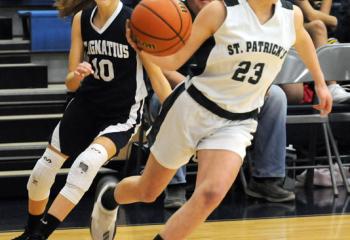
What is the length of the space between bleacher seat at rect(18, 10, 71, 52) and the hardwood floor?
2.85 meters

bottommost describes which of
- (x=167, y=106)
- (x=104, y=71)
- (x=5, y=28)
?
(x=5, y=28)

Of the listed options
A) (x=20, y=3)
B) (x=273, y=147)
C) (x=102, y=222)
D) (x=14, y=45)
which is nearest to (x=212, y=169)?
(x=102, y=222)

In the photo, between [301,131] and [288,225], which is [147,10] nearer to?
[288,225]

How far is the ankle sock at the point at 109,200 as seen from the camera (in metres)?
4.08

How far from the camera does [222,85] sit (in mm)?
3512

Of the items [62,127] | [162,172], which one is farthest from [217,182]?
[62,127]

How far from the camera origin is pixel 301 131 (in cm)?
665

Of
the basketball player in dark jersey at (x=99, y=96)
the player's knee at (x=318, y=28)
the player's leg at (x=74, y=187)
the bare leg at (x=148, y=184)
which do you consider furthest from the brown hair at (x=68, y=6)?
the player's knee at (x=318, y=28)

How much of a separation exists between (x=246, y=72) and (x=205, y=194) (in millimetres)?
586

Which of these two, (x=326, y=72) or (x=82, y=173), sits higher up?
(x=82, y=173)

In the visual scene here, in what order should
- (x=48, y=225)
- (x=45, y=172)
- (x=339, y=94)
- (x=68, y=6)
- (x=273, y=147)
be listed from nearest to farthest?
(x=48, y=225) < (x=45, y=172) < (x=68, y=6) < (x=273, y=147) < (x=339, y=94)

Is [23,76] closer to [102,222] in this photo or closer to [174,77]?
[174,77]

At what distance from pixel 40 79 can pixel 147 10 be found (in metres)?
3.70

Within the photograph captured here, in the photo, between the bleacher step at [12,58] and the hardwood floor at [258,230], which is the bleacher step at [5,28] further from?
the hardwood floor at [258,230]
